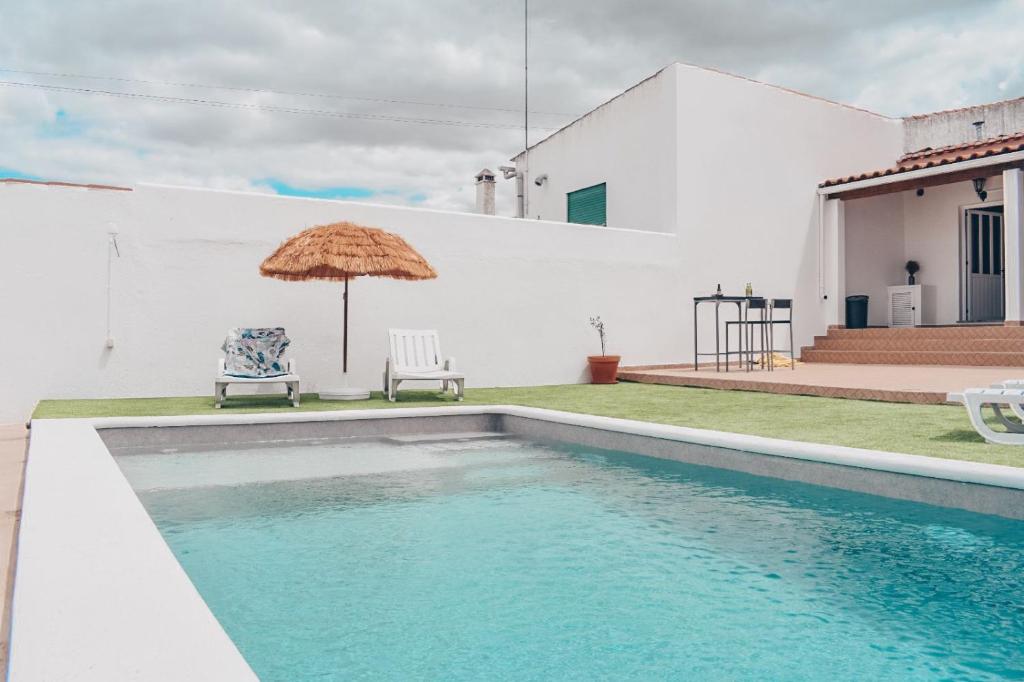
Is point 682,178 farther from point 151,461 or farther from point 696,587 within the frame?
point 696,587

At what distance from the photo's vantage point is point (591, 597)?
298cm

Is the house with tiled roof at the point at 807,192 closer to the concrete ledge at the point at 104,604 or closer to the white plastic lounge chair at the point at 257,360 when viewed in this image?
the white plastic lounge chair at the point at 257,360

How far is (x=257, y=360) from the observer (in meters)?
8.47

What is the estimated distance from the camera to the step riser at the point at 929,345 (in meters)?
10.5

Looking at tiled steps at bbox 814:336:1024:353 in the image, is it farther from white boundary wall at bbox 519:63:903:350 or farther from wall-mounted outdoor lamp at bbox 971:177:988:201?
wall-mounted outdoor lamp at bbox 971:177:988:201

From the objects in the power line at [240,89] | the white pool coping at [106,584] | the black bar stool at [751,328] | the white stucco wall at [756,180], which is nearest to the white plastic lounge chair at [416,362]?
the black bar stool at [751,328]

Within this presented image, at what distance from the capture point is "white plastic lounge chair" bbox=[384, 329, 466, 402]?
890 centimetres

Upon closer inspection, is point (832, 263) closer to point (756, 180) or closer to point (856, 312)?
point (856, 312)

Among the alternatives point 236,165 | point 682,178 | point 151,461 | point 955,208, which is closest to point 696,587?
point 151,461

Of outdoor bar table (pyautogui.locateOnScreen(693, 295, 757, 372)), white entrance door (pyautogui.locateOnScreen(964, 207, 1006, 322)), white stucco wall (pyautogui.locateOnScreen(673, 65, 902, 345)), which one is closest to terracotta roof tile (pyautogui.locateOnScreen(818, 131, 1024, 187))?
white stucco wall (pyautogui.locateOnScreen(673, 65, 902, 345))

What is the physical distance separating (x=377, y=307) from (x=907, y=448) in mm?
6917

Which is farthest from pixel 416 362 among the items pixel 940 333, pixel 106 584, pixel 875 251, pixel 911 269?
pixel 911 269

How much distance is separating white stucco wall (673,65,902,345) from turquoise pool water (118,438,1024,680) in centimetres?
842

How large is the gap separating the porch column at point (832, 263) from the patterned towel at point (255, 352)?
1005 centimetres
